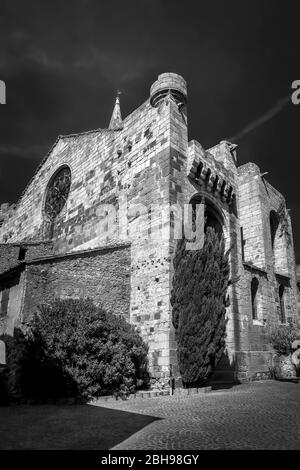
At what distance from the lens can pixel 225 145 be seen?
54.1 ft

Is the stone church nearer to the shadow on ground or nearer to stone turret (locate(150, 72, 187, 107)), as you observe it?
stone turret (locate(150, 72, 187, 107))

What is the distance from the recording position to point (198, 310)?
10016 mm

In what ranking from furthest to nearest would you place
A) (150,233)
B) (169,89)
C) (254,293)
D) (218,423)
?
(254,293), (169,89), (150,233), (218,423)

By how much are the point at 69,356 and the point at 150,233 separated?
4.89m

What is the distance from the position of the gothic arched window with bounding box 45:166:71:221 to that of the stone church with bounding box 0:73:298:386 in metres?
0.07

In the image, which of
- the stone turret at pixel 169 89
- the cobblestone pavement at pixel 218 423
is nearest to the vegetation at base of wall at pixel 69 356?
Result: the cobblestone pavement at pixel 218 423

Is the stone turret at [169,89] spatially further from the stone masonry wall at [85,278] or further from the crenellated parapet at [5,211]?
the crenellated parapet at [5,211]

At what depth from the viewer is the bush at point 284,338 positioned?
46.5ft

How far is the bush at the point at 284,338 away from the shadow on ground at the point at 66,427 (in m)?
9.60

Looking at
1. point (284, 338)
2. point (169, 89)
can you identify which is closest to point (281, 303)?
point (284, 338)

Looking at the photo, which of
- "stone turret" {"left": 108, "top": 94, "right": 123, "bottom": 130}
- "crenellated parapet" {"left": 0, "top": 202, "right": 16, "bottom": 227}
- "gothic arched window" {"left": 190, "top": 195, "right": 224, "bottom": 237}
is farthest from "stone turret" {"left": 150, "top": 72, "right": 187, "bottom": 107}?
"stone turret" {"left": 108, "top": 94, "right": 123, "bottom": 130}

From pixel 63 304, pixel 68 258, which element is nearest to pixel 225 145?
pixel 68 258

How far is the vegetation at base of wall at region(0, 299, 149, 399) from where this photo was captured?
809 cm

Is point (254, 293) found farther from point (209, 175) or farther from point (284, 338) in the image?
point (209, 175)
